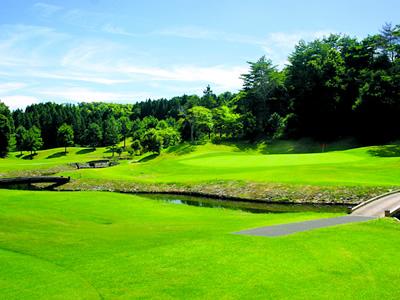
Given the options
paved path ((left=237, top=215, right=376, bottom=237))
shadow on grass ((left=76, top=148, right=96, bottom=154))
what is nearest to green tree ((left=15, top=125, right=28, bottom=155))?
shadow on grass ((left=76, top=148, right=96, bottom=154))

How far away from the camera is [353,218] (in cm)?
2389

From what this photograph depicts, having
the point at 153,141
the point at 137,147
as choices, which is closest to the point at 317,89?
the point at 153,141

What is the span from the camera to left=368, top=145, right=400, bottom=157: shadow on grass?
200 feet

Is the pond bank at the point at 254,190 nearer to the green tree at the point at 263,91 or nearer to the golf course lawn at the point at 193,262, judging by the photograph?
the golf course lawn at the point at 193,262

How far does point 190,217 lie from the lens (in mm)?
28672

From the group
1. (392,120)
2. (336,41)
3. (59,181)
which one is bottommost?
(59,181)

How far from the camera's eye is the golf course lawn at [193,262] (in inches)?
457

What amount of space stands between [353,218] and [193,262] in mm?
13437

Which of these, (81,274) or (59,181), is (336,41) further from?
(81,274)

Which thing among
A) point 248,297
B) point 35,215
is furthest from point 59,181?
point 248,297

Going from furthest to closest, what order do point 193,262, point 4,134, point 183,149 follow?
point 4,134 < point 183,149 < point 193,262

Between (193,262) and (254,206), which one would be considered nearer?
(193,262)

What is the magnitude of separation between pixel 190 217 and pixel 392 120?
6226 cm

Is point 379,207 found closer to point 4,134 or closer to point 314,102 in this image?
point 314,102
